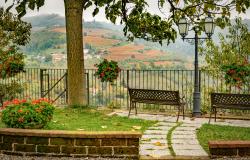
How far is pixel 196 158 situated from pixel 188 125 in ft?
11.9

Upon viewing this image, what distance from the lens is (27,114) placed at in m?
8.87

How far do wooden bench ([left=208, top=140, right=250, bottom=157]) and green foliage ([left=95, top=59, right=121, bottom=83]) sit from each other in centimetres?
730

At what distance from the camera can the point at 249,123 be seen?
39.8 ft

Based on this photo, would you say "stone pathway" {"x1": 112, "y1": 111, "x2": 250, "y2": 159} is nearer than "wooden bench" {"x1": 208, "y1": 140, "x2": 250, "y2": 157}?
No

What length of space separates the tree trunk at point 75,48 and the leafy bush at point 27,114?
4836 mm

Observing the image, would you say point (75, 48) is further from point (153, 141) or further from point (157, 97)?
point (153, 141)

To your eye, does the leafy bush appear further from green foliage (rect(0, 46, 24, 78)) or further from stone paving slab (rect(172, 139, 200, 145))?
green foliage (rect(0, 46, 24, 78))

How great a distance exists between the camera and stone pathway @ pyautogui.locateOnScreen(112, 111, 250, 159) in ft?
27.0

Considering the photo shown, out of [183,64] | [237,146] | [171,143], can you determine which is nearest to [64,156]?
[171,143]

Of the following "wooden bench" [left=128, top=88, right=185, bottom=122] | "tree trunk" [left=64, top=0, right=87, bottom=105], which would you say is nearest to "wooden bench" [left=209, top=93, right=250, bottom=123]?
"wooden bench" [left=128, top=88, right=185, bottom=122]

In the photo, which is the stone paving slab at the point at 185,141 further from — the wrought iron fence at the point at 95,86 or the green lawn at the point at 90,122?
the wrought iron fence at the point at 95,86

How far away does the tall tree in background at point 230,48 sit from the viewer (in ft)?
78.3

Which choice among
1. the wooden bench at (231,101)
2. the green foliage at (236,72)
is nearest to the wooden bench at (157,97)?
the wooden bench at (231,101)

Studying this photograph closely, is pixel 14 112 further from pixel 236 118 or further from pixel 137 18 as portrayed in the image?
pixel 137 18
